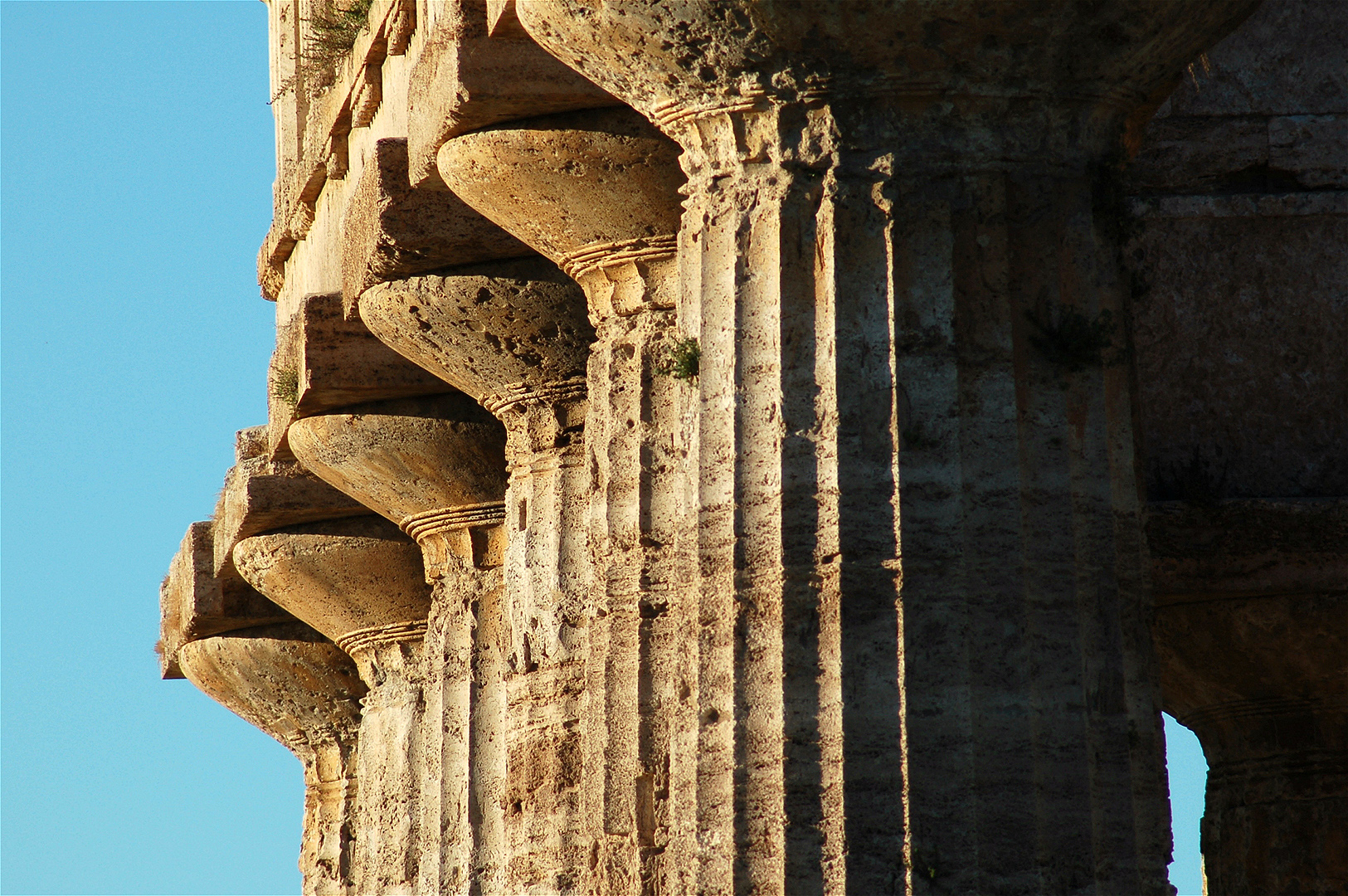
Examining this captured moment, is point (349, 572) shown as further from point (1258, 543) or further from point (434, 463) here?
point (1258, 543)

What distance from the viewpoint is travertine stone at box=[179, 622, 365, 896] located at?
15.9 metres

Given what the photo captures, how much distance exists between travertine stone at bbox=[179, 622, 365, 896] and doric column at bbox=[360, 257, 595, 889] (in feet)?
18.1

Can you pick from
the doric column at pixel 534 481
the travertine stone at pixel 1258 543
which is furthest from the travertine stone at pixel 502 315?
the travertine stone at pixel 1258 543

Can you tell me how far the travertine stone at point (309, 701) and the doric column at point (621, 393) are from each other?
7144mm

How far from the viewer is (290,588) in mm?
13867

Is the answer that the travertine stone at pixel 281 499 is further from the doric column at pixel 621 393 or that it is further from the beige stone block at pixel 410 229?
the doric column at pixel 621 393

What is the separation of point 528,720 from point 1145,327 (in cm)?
386

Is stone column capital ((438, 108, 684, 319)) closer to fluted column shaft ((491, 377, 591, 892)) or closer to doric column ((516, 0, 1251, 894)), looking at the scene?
fluted column shaft ((491, 377, 591, 892))

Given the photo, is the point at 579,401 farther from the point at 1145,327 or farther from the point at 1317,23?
the point at 1317,23

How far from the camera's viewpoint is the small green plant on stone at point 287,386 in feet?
41.2

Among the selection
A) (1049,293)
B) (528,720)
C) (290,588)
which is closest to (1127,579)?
(1049,293)

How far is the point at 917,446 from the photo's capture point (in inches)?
263

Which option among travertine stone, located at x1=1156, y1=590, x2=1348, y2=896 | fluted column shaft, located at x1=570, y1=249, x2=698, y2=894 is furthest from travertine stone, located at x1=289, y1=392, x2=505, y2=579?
travertine stone, located at x1=1156, y1=590, x2=1348, y2=896

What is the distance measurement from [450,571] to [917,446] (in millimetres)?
5600
